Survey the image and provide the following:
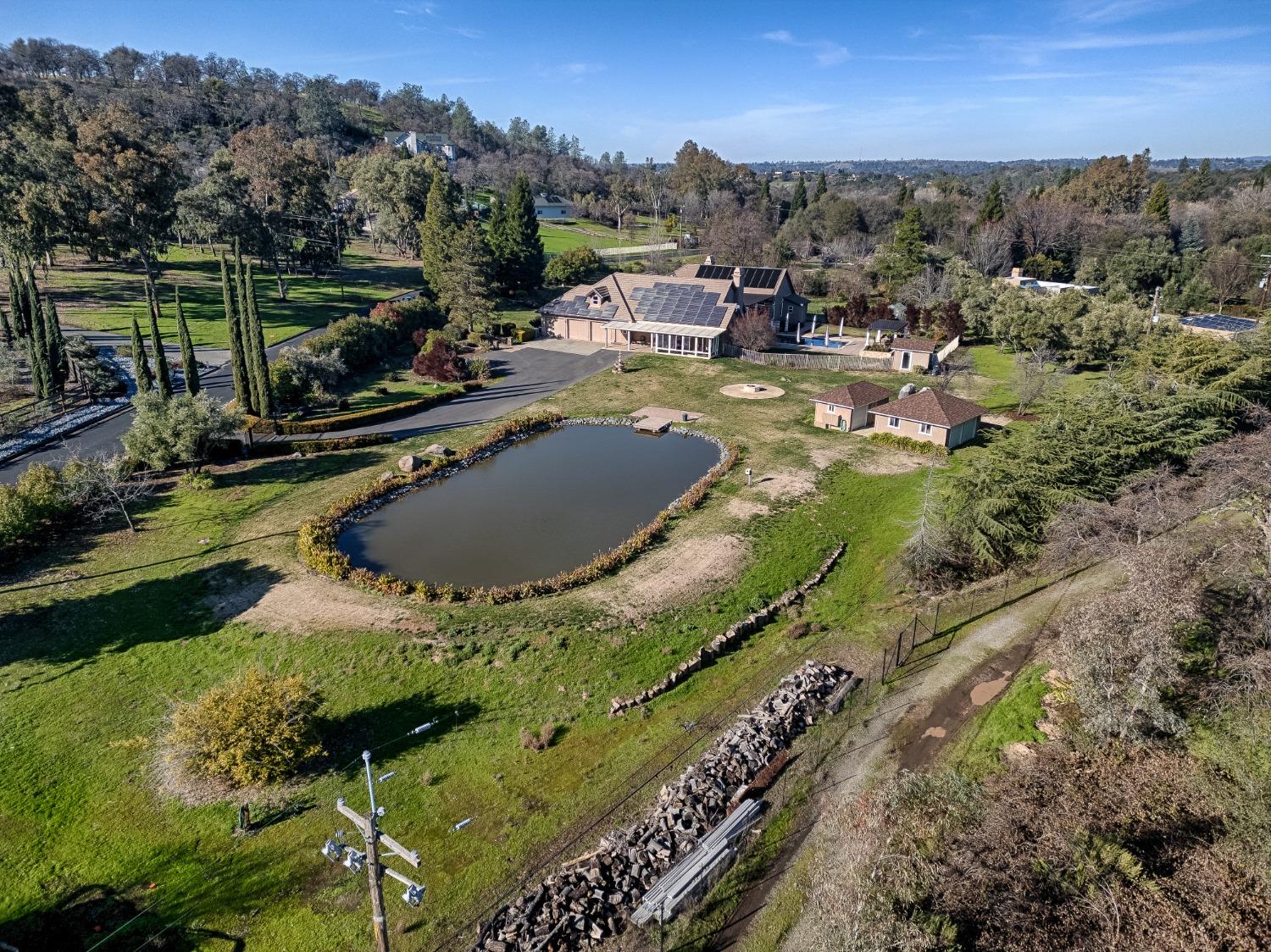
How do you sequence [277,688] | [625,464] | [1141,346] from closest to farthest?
[277,688], [625,464], [1141,346]

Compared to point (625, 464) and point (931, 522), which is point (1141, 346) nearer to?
point (931, 522)

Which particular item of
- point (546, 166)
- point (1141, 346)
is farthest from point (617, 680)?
point (546, 166)

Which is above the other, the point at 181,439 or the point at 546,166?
the point at 546,166

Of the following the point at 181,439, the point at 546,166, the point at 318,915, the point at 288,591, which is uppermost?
the point at 546,166

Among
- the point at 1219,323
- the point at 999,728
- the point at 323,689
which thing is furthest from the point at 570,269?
the point at 999,728

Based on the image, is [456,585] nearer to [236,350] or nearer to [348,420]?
[348,420]

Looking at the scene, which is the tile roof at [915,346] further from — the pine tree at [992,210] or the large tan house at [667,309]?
the pine tree at [992,210]

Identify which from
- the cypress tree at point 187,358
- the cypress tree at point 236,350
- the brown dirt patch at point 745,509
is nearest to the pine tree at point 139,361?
the cypress tree at point 187,358
